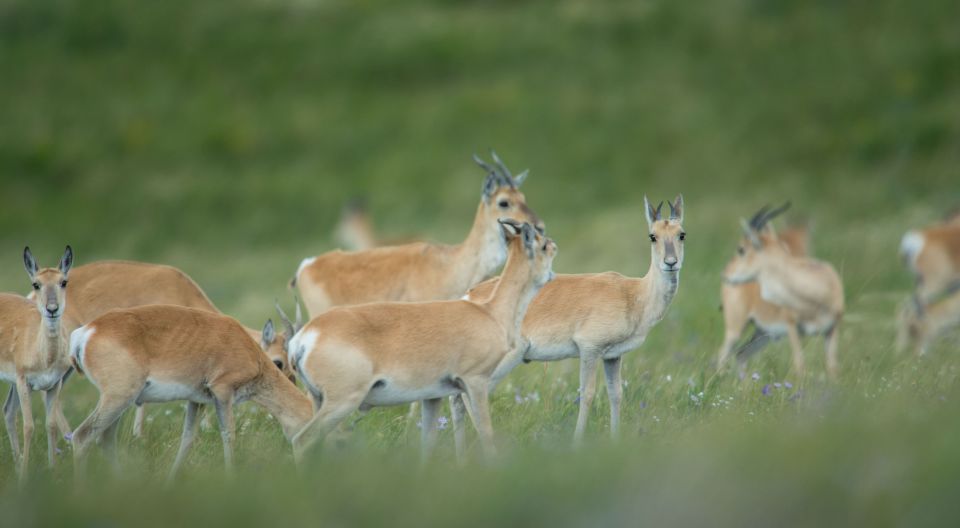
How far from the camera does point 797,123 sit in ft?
92.5

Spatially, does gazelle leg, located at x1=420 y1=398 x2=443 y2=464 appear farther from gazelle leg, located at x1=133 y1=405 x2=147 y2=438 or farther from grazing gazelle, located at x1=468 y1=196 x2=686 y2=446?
gazelle leg, located at x1=133 y1=405 x2=147 y2=438

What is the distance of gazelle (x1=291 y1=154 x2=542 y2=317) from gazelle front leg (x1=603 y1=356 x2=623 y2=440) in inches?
100

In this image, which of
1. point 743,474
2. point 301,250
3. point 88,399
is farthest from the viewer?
point 301,250

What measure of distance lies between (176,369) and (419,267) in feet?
12.7

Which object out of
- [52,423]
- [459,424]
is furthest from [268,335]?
[459,424]

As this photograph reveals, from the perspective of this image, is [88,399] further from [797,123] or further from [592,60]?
[592,60]

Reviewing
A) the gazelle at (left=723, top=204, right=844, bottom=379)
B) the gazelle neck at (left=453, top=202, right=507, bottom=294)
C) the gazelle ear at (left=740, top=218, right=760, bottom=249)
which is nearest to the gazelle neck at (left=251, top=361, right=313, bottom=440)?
the gazelle neck at (left=453, top=202, right=507, bottom=294)

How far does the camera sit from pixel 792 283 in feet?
42.0

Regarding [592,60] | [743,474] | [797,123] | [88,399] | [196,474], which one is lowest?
[743,474]

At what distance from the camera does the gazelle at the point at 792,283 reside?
12.5 m

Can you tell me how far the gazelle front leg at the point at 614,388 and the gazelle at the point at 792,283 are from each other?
135 inches

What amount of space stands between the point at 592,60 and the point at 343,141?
275 inches

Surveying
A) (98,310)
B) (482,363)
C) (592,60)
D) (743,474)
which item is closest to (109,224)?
(592,60)

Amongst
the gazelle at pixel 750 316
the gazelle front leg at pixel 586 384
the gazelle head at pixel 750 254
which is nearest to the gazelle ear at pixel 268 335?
the gazelle front leg at pixel 586 384
